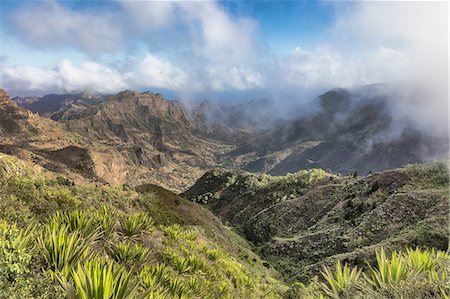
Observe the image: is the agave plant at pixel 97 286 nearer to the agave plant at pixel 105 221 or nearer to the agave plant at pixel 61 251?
the agave plant at pixel 61 251

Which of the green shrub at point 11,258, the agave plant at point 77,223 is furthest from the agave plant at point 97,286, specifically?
the agave plant at point 77,223

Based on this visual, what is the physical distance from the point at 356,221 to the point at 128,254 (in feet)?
111

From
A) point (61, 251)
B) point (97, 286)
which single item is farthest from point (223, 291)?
point (97, 286)

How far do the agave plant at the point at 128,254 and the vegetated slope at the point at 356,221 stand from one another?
784 inches

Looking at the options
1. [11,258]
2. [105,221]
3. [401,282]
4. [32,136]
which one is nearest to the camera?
[11,258]

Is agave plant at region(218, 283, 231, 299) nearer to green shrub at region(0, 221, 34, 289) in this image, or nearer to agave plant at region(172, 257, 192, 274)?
agave plant at region(172, 257, 192, 274)

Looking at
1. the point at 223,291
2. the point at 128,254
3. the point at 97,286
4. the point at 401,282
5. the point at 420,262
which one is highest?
the point at 420,262

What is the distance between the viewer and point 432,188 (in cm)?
3547

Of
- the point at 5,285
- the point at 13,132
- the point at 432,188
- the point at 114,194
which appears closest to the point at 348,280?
the point at 5,285


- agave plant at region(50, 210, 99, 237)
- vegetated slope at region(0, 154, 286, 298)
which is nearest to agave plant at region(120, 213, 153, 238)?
vegetated slope at region(0, 154, 286, 298)

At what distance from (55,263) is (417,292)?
22.5ft

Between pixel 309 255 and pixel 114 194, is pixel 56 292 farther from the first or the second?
pixel 309 255

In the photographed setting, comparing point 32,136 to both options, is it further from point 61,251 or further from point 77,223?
point 61,251

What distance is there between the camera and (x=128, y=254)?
9188 mm
